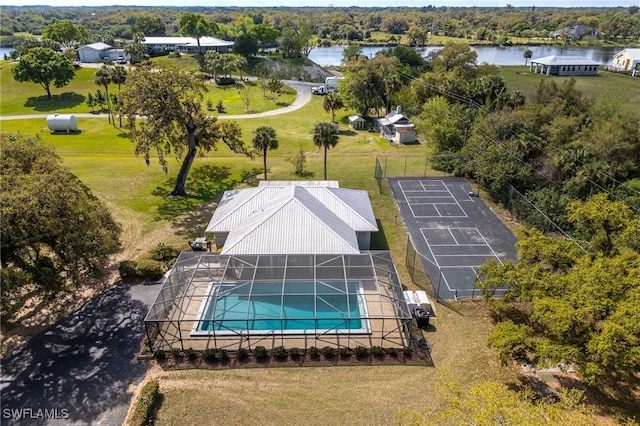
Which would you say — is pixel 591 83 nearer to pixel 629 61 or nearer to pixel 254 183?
pixel 629 61

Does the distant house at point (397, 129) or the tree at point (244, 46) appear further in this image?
the tree at point (244, 46)

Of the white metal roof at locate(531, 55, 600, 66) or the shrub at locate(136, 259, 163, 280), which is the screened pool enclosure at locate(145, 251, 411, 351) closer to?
the shrub at locate(136, 259, 163, 280)

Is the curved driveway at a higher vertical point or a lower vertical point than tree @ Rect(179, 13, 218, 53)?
lower

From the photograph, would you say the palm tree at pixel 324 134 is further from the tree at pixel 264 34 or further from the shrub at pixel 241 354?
the tree at pixel 264 34

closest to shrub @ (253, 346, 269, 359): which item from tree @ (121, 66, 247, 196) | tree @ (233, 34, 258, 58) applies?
tree @ (121, 66, 247, 196)

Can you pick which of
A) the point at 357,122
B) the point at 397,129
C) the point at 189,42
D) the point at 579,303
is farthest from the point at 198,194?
the point at 189,42

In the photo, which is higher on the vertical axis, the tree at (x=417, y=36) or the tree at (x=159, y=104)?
the tree at (x=417, y=36)

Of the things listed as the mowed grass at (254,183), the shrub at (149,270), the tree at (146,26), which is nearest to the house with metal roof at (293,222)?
the mowed grass at (254,183)
